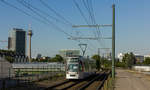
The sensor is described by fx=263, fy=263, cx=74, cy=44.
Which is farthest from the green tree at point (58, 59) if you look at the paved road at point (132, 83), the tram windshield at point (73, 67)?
the tram windshield at point (73, 67)

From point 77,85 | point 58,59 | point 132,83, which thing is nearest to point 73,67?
point 77,85

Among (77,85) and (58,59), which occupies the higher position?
(58,59)

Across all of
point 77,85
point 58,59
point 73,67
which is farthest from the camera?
point 58,59

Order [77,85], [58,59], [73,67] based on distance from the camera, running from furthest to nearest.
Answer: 1. [58,59]
2. [73,67]
3. [77,85]

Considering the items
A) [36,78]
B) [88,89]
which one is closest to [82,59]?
[36,78]

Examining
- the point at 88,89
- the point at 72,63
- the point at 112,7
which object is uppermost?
the point at 112,7

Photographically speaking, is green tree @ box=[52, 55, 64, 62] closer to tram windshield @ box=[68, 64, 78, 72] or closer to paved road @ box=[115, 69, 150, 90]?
paved road @ box=[115, 69, 150, 90]

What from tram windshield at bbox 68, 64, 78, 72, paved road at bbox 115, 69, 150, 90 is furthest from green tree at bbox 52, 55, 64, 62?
tram windshield at bbox 68, 64, 78, 72

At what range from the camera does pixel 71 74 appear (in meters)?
29.0

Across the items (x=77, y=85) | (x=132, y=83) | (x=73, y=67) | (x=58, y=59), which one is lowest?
(x=77, y=85)

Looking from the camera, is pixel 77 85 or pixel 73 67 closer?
pixel 77 85

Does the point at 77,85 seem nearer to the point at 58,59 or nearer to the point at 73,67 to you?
the point at 73,67

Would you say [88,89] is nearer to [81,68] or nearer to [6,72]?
[81,68]

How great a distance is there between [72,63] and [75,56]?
34.1 inches
